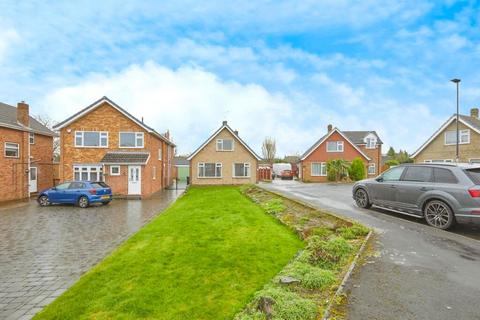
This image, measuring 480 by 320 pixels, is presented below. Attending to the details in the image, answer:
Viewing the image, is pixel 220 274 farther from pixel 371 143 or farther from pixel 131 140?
pixel 371 143

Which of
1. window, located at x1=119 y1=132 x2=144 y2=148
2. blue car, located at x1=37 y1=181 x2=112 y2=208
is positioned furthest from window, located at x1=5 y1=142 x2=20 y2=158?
window, located at x1=119 y1=132 x2=144 y2=148

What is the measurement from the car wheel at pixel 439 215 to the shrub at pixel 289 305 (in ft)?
20.9

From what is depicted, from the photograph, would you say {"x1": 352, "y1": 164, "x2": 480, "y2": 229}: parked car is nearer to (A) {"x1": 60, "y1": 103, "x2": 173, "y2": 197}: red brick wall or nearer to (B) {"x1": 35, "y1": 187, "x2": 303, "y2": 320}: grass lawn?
(B) {"x1": 35, "y1": 187, "x2": 303, "y2": 320}: grass lawn

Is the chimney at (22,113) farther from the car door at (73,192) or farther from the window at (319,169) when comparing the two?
the window at (319,169)

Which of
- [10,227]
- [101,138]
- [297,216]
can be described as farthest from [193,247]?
[101,138]

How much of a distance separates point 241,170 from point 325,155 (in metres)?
14.0

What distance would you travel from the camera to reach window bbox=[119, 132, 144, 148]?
80.1ft

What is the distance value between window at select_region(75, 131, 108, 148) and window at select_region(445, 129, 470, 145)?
32622 millimetres

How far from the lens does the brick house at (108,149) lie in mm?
22781

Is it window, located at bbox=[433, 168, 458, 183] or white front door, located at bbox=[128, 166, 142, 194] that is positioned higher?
window, located at bbox=[433, 168, 458, 183]

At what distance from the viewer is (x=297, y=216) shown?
10.5 metres

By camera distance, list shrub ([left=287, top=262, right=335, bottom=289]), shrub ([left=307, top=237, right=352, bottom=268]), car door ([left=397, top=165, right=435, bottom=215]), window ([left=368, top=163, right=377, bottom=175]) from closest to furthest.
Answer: shrub ([left=287, top=262, right=335, bottom=289])
shrub ([left=307, top=237, right=352, bottom=268])
car door ([left=397, top=165, right=435, bottom=215])
window ([left=368, top=163, right=377, bottom=175])

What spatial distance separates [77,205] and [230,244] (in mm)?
14379

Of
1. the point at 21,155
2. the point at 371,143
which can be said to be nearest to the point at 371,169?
the point at 371,143
